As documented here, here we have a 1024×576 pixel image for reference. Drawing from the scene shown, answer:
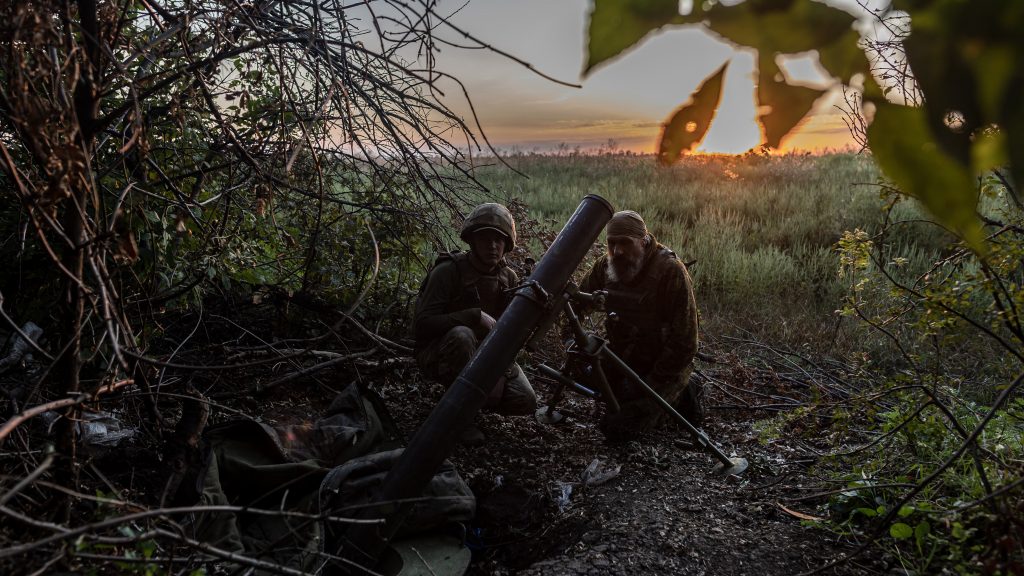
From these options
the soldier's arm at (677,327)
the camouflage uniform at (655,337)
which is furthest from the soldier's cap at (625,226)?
the soldier's arm at (677,327)

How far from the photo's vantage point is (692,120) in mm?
604

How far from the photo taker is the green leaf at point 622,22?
1.83ft

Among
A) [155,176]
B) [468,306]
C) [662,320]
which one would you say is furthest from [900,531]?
[155,176]

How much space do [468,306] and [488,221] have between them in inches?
25.7

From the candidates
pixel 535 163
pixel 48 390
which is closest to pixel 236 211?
pixel 48 390

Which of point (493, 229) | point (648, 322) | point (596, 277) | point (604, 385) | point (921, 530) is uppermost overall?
point (493, 229)

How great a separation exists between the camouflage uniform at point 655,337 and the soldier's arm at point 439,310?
1027mm

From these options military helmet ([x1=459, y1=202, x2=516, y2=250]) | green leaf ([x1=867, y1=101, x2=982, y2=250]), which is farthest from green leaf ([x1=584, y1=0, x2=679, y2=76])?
military helmet ([x1=459, y1=202, x2=516, y2=250])

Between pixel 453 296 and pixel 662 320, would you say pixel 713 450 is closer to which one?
pixel 662 320

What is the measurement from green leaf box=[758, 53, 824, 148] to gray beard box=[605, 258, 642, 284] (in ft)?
12.1

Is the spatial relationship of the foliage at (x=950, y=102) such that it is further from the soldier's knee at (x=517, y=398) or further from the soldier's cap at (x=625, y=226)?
the soldier's knee at (x=517, y=398)

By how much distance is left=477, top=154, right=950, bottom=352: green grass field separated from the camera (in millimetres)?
6574

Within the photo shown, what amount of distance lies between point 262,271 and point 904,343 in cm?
552

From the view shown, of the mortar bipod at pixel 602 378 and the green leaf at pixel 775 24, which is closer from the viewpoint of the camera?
the green leaf at pixel 775 24
